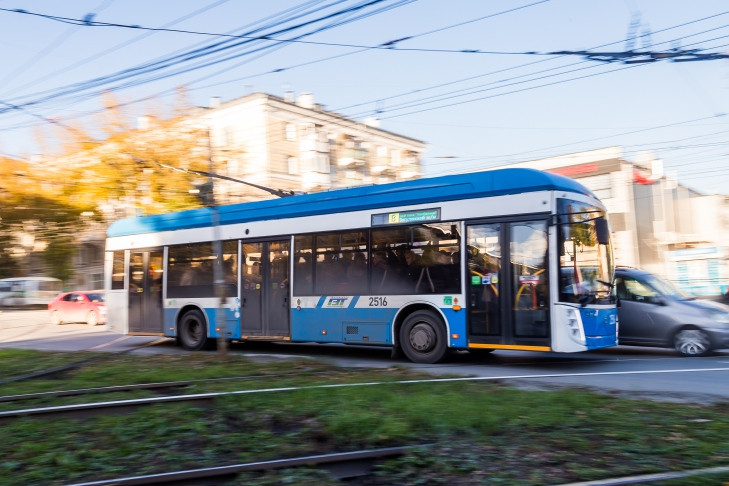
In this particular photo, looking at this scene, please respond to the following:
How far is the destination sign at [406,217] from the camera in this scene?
37.7 feet

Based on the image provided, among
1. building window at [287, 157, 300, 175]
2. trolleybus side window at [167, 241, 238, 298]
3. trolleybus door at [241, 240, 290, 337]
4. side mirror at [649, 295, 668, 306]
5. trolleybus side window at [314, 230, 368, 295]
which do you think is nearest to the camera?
trolleybus side window at [314, 230, 368, 295]

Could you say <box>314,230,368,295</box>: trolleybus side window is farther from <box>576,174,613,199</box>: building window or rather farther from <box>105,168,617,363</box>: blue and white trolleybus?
<box>576,174,613,199</box>: building window

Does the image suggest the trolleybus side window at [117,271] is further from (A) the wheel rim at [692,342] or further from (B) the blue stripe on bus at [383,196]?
(A) the wheel rim at [692,342]

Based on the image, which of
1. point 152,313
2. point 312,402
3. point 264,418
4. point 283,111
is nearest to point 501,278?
point 312,402

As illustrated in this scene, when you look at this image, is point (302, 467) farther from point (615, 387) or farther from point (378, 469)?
point (615, 387)

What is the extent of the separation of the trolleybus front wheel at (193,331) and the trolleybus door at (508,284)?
24.2ft

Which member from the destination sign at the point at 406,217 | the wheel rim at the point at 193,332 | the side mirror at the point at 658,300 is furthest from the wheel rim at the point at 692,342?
the wheel rim at the point at 193,332

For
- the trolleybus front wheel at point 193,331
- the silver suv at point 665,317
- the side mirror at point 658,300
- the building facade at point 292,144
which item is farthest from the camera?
the building facade at point 292,144

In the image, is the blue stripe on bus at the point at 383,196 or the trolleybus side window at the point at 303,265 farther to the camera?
the trolleybus side window at the point at 303,265

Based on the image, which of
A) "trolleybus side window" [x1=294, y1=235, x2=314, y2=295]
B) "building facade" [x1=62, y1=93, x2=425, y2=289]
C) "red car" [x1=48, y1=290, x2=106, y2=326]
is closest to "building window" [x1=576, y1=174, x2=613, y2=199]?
"building facade" [x1=62, y1=93, x2=425, y2=289]

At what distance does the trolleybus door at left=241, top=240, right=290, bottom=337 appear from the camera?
13.6 meters

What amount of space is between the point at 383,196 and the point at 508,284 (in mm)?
3144

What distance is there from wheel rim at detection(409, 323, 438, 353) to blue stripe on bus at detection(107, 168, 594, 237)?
7.79ft

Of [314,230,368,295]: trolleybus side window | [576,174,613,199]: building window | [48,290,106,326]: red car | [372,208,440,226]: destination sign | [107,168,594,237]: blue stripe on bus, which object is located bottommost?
[48,290,106,326]: red car
